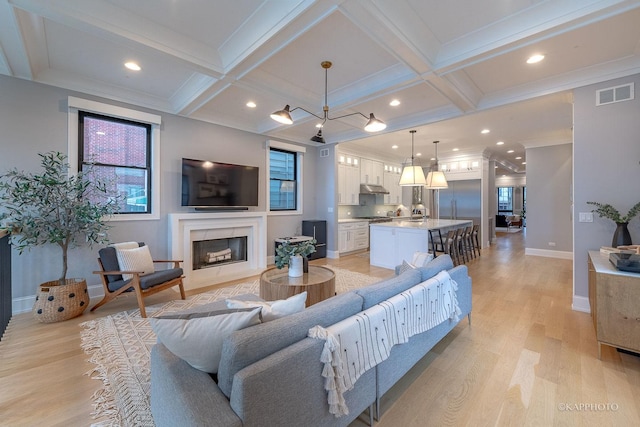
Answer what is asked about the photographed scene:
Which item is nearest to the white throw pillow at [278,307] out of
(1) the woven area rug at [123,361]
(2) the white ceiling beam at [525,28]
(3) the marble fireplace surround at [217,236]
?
(1) the woven area rug at [123,361]

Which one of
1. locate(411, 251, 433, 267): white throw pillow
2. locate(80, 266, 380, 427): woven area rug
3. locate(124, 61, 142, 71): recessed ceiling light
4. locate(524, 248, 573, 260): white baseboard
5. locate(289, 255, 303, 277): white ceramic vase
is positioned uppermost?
locate(124, 61, 142, 71): recessed ceiling light

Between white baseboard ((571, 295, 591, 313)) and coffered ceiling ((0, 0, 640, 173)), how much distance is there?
2690 millimetres

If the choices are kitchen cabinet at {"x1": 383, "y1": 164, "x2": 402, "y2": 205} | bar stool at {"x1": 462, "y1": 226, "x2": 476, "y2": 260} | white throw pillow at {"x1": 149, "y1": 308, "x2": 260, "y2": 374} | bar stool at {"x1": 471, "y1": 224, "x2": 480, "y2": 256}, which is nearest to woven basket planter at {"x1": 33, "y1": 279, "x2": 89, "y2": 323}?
white throw pillow at {"x1": 149, "y1": 308, "x2": 260, "y2": 374}

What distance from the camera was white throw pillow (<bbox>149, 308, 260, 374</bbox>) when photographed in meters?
1.20

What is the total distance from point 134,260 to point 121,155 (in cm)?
179

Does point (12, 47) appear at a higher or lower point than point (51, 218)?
higher

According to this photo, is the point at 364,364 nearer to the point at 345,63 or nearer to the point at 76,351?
the point at 76,351

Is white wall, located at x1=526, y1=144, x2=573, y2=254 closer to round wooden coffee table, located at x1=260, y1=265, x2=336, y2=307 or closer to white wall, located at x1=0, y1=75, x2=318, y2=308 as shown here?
round wooden coffee table, located at x1=260, y1=265, x2=336, y2=307

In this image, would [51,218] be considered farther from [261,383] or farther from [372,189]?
[372,189]

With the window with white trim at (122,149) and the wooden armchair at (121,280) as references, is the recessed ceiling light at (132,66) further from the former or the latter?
the wooden armchair at (121,280)

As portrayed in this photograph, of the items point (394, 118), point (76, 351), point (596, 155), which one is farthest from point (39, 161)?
point (596, 155)

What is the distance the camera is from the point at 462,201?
322 inches

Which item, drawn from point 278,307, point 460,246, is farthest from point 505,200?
point 278,307

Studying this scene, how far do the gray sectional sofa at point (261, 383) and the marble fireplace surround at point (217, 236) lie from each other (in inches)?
129
